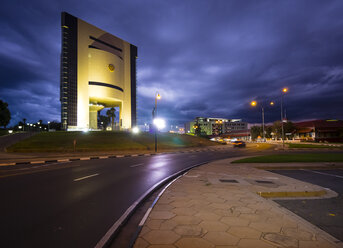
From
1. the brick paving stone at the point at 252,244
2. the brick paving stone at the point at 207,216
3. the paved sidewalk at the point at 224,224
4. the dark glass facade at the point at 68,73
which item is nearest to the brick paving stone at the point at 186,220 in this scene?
the paved sidewalk at the point at 224,224

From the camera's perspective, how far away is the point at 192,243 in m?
3.13

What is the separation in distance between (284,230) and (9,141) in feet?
142

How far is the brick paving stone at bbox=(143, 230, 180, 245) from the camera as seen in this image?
3203 mm

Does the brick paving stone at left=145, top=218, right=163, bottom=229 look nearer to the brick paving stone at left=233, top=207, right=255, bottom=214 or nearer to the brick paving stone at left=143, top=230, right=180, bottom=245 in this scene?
the brick paving stone at left=143, top=230, right=180, bottom=245

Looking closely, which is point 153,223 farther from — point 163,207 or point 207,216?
point 207,216

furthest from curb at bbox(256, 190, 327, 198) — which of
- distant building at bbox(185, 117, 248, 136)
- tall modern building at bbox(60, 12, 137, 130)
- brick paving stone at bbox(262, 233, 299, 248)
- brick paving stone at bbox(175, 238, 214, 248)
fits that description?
distant building at bbox(185, 117, 248, 136)

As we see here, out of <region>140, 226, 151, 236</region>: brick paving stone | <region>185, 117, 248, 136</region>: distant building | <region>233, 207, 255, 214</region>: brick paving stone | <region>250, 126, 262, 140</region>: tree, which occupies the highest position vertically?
<region>185, 117, 248, 136</region>: distant building

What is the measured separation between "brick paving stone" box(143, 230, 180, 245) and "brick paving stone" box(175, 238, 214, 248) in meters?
0.13

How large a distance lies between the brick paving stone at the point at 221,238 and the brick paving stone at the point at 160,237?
1.85 ft

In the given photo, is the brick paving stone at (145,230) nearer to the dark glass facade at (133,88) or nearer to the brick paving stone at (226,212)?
the brick paving stone at (226,212)

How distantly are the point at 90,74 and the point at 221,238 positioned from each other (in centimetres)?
7322

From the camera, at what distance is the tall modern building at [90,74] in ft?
203

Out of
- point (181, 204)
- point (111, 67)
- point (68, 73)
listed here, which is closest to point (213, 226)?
point (181, 204)

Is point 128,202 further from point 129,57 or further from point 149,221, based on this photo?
point 129,57
